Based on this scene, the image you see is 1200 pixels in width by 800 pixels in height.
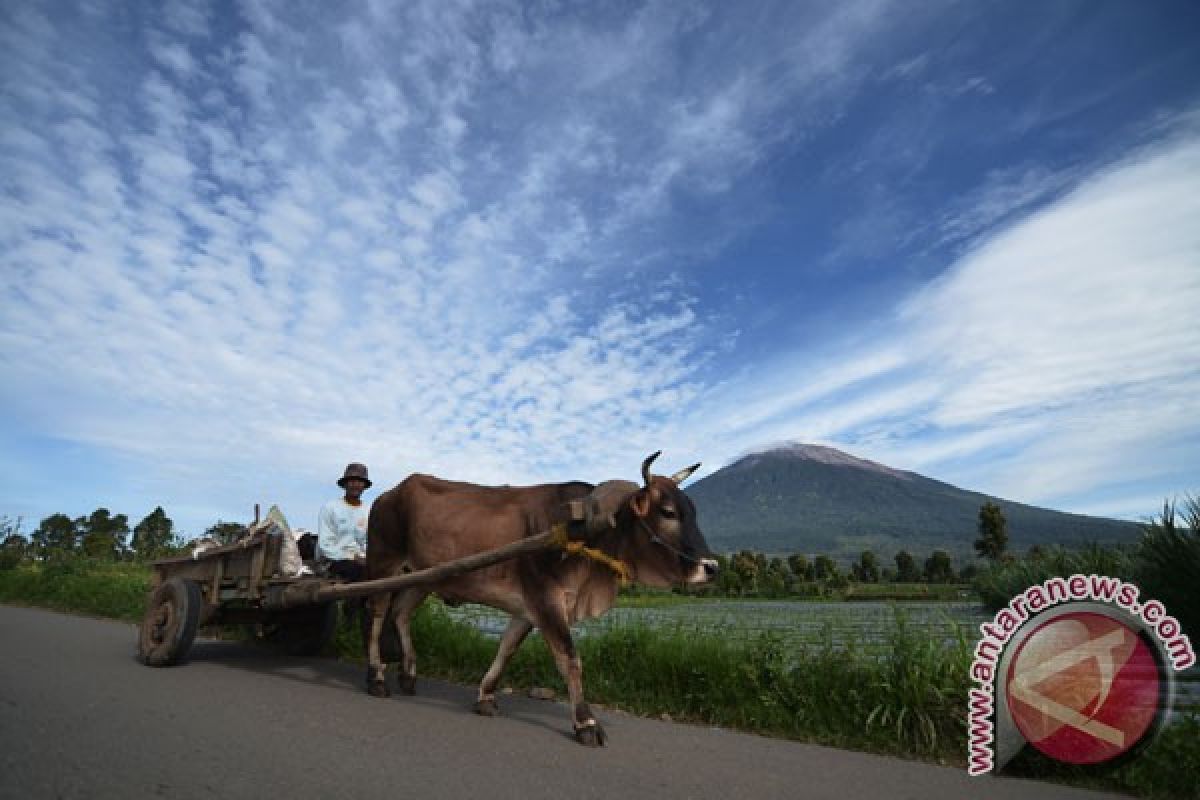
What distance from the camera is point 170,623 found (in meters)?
5.97

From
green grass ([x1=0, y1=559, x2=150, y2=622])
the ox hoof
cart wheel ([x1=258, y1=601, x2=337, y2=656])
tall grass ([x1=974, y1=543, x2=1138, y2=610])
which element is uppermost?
green grass ([x1=0, y1=559, x2=150, y2=622])

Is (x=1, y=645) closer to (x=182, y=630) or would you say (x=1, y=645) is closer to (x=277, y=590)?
(x=182, y=630)

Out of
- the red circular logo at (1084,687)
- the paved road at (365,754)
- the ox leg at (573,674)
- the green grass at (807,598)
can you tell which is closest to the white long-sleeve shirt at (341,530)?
the paved road at (365,754)

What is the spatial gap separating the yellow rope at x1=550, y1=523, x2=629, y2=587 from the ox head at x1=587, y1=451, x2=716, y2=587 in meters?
0.09

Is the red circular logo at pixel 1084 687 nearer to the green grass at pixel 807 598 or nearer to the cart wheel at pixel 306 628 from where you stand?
the cart wheel at pixel 306 628

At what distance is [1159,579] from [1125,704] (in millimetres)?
2255

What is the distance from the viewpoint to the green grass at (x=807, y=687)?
336cm

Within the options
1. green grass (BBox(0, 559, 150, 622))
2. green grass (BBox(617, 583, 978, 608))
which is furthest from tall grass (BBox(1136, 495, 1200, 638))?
green grass (BBox(617, 583, 978, 608))

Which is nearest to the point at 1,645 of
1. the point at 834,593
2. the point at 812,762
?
the point at 812,762

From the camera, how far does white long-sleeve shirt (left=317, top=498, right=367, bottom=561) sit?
21.7ft

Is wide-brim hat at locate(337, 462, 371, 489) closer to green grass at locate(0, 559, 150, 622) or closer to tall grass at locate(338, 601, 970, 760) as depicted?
tall grass at locate(338, 601, 970, 760)

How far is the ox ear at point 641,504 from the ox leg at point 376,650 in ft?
7.84

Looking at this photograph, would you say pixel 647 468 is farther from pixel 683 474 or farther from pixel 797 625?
pixel 797 625

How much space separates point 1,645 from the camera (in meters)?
6.83
